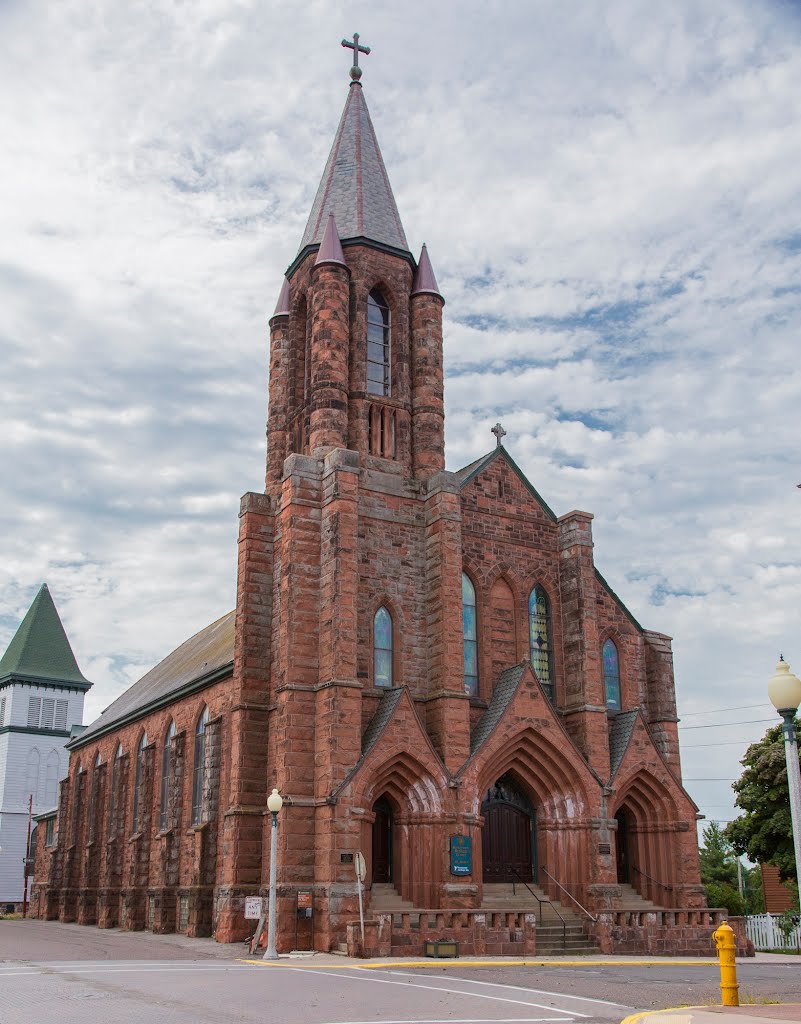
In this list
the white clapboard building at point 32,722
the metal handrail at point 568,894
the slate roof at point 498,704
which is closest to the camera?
the metal handrail at point 568,894

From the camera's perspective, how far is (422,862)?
27.3 m

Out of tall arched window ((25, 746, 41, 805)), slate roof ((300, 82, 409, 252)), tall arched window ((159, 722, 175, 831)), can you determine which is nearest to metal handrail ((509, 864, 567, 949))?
tall arched window ((159, 722, 175, 831))

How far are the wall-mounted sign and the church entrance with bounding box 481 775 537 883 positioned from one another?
6.09ft

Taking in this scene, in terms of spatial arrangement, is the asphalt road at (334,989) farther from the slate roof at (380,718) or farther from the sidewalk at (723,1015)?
the slate roof at (380,718)

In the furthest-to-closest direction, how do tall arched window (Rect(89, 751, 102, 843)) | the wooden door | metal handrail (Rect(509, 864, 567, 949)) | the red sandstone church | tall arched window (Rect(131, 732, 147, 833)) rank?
tall arched window (Rect(89, 751, 102, 843)) < tall arched window (Rect(131, 732, 147, 833)) < the wooden door < the red sandstone church < metal handrail (Rect(509, 864, 567, 949))

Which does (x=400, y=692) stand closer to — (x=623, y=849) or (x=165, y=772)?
(x=623, y=849)

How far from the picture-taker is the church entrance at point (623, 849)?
31891 millimetres

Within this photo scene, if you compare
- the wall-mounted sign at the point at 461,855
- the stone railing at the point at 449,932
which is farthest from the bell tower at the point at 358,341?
the stone railing at the point at 449,932

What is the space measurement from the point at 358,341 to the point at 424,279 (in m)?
3.62

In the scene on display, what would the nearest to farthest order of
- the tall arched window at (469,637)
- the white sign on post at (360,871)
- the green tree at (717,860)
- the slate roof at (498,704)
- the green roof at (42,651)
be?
the white sign on post at (360,871)
the slate roof at (498,704)
the tall arched window at (469,637)
the green roof at (42,651)
the green tree at (717,860)

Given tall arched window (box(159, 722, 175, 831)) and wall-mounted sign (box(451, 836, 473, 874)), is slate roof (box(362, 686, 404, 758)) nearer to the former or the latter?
wall-mounted sign (box(451, 836, 473, 874))

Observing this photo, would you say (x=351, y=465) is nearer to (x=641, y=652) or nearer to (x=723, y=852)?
(x=641, y=652)

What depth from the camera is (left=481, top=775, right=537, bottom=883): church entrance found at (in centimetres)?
2941

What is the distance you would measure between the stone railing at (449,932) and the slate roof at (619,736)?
708cm
